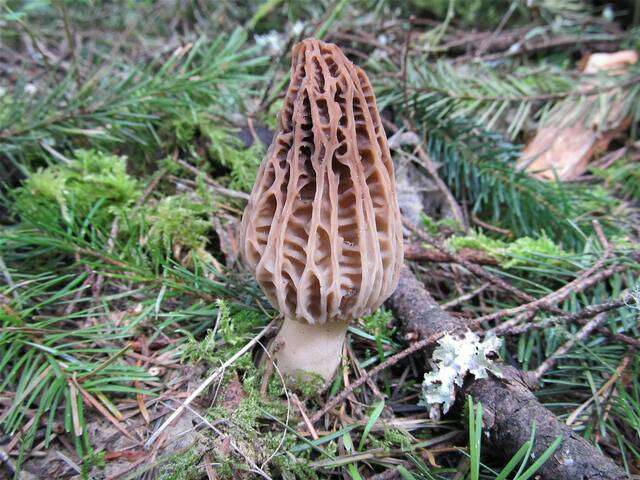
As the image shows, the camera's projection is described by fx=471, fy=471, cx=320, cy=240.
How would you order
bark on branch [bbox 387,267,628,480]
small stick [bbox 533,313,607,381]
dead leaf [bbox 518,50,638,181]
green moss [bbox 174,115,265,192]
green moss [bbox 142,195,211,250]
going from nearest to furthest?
bark on branch [bbox 387,267,628,480] → small stick [bbox 533,313,607,381] → green moss [bbox 142,195,211,250] → green moss [bbox 174,115,265,192] → dead leaf [bbox 518,50,638,181]

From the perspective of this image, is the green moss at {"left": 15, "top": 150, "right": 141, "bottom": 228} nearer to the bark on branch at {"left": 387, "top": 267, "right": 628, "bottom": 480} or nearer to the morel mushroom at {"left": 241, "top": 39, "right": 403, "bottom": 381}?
the morel mushroom at {"left": 241, "top": 39, "right": 403, "bottom": 381}

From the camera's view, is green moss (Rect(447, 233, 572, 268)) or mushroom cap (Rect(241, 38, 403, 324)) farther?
green moss (Rect(447, 233, 572, 268))

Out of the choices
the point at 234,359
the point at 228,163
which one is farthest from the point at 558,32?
the point at 234,359

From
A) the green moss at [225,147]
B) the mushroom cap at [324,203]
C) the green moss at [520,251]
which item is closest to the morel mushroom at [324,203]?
the mushroom cap at [324,203]

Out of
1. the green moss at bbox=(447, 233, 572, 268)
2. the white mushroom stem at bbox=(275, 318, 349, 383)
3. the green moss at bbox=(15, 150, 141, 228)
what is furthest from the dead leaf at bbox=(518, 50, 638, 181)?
the green moss at bbox=(15, 150, 141, 228)

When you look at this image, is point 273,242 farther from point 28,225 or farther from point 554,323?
point 28,225

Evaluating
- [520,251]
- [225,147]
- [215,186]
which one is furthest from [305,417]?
[225,147]
